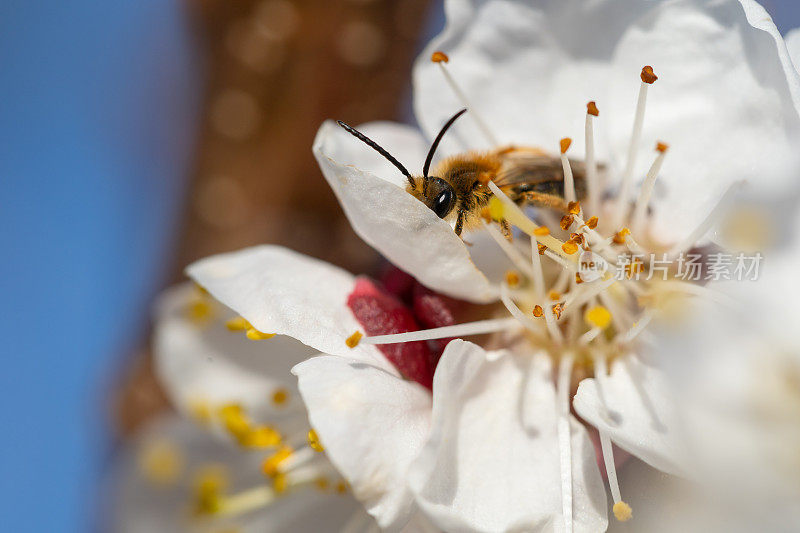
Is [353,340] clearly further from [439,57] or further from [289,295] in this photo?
[439,57]

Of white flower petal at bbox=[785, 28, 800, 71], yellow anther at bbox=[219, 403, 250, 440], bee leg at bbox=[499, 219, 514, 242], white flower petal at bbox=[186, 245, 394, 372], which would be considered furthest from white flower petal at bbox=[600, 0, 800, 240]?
yellow anther at bbox=[219, 403, 250, 440]

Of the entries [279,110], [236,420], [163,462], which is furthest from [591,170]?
[279,110]

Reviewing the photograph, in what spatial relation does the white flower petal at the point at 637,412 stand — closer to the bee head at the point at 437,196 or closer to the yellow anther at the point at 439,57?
the bee head at the point at 437,196

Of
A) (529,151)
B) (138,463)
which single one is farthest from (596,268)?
(138,463)

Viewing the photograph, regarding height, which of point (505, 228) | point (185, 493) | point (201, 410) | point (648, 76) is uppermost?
point (648, 76)

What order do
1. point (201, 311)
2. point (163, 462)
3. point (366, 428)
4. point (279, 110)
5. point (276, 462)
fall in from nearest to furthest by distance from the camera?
point (366, 428) → point (276, 462) → point (201, 311) → point (163, 462) → point (279, 110)
